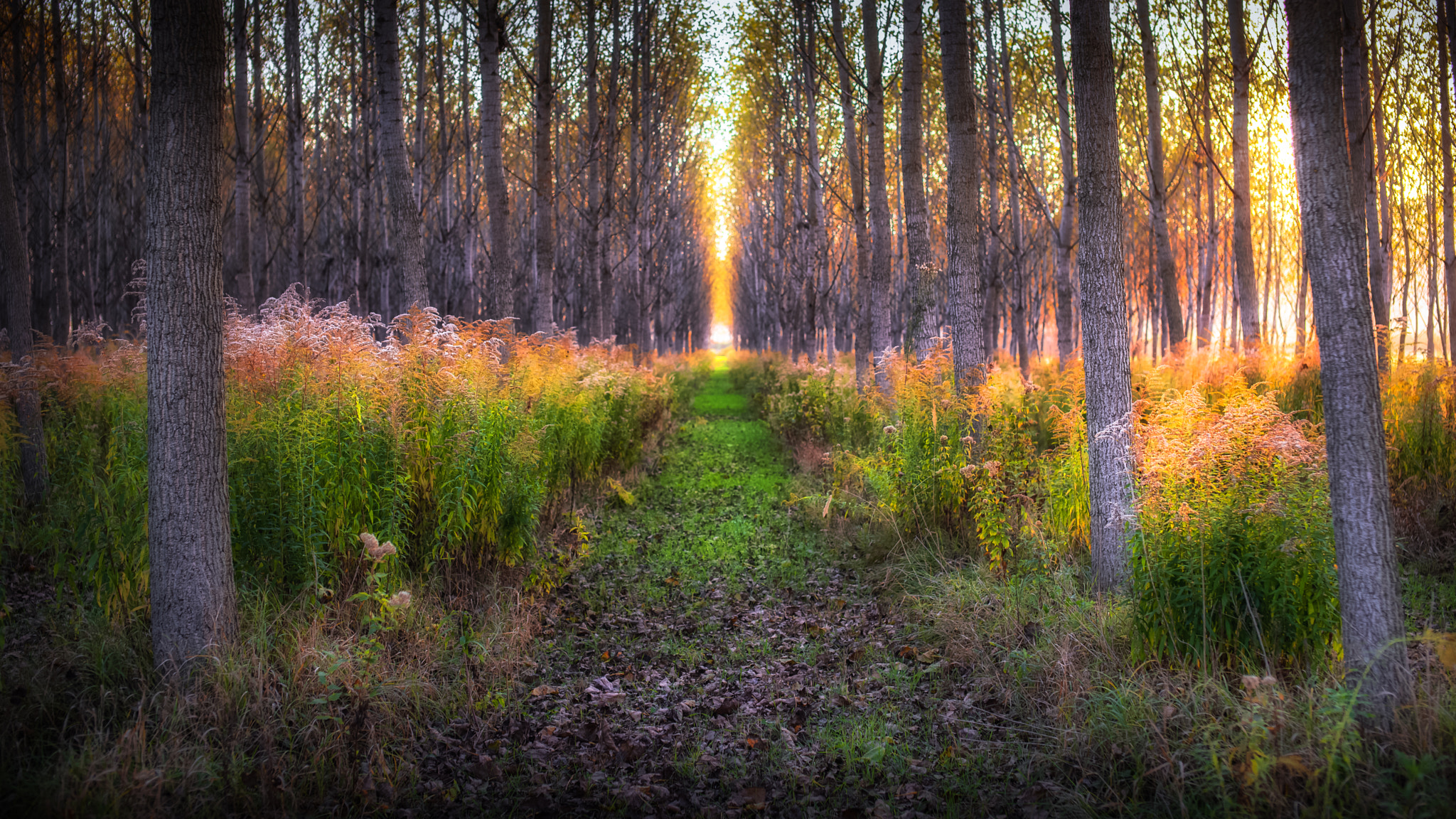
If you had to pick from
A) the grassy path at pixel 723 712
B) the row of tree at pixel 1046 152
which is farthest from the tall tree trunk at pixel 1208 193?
the grassy path at pixel 723 712

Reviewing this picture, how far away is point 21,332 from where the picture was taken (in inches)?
252

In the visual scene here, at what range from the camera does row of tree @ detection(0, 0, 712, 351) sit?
392 inches

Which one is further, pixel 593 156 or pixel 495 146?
pixel 593 156

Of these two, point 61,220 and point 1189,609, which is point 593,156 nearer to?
point 61,220

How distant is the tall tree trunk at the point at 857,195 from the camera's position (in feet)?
40.0

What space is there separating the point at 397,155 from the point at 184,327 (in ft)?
18.6

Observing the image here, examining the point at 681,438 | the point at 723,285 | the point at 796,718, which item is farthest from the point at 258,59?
the point at 723,285

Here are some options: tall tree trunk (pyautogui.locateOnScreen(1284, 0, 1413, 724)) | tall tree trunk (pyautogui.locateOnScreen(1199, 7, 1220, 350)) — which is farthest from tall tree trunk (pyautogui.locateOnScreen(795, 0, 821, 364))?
tall tree trunk (pyautogui.locateOnScreen(1284, 0, 1413, 724))

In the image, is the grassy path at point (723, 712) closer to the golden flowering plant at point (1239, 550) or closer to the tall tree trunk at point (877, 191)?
→ the golden flowering plant at point (1239, 550)

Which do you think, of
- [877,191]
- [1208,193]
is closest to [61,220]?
[877,191]

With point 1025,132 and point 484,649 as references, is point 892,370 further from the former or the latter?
point 1025,132

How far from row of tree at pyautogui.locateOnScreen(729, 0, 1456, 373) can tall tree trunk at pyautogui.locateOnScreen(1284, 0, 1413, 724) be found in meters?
0.73

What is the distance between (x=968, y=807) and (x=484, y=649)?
2.69 metres

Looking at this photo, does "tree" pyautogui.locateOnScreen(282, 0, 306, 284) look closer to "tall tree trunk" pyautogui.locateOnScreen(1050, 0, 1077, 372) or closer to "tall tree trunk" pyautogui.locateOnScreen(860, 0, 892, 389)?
"tall tree trunk" pyautogui.locateOnScreen(860, 0, 892, 389)
